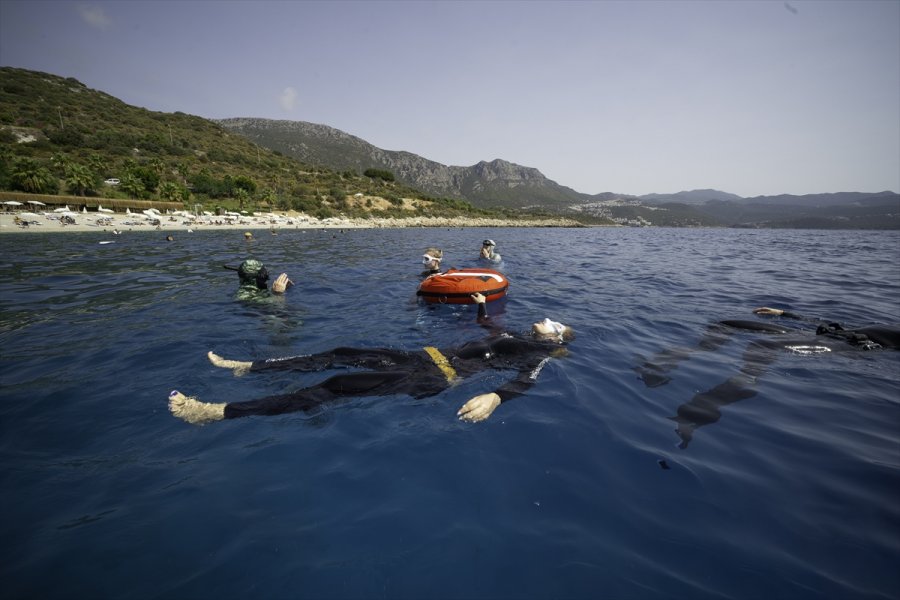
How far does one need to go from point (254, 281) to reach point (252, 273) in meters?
0.23

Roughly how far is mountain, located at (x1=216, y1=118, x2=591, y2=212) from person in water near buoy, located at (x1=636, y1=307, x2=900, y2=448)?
120 meters

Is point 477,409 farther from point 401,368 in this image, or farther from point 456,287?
point 456,287

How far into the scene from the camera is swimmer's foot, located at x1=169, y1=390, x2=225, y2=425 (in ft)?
13.3

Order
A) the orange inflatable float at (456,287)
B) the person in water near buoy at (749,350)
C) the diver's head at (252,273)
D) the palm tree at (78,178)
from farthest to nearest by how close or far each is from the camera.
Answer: the palm tree at (78,178) < the orange inflatable float at (456,287) < the diver's head at (252,273) < the person in water near buoy at (749,350)

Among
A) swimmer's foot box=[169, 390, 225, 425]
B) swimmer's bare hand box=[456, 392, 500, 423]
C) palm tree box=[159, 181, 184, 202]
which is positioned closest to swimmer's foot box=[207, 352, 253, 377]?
swimmer's foot box=[169, 390, 225, 425]

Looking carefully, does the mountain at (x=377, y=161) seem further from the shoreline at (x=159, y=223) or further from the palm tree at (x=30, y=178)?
the palm tree at (x=30, y=178)

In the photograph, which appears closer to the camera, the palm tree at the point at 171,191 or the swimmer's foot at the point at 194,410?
the swimmer's foot at the point at 194,410

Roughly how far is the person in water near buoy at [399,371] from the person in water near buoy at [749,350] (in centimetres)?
192

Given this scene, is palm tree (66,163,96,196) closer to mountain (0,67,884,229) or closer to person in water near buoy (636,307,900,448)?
mountain (0,67,884,229)

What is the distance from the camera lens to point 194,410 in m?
4.11

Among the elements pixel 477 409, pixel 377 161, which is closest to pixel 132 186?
pixel 477 409

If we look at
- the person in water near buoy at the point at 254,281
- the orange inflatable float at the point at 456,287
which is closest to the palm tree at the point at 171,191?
the person in water near buoy at the point at 254,281

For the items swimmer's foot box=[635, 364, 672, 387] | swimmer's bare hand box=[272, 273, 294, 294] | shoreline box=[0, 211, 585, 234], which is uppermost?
shoreline box=[0, 211, 585, 234]

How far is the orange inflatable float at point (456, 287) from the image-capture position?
897cm
